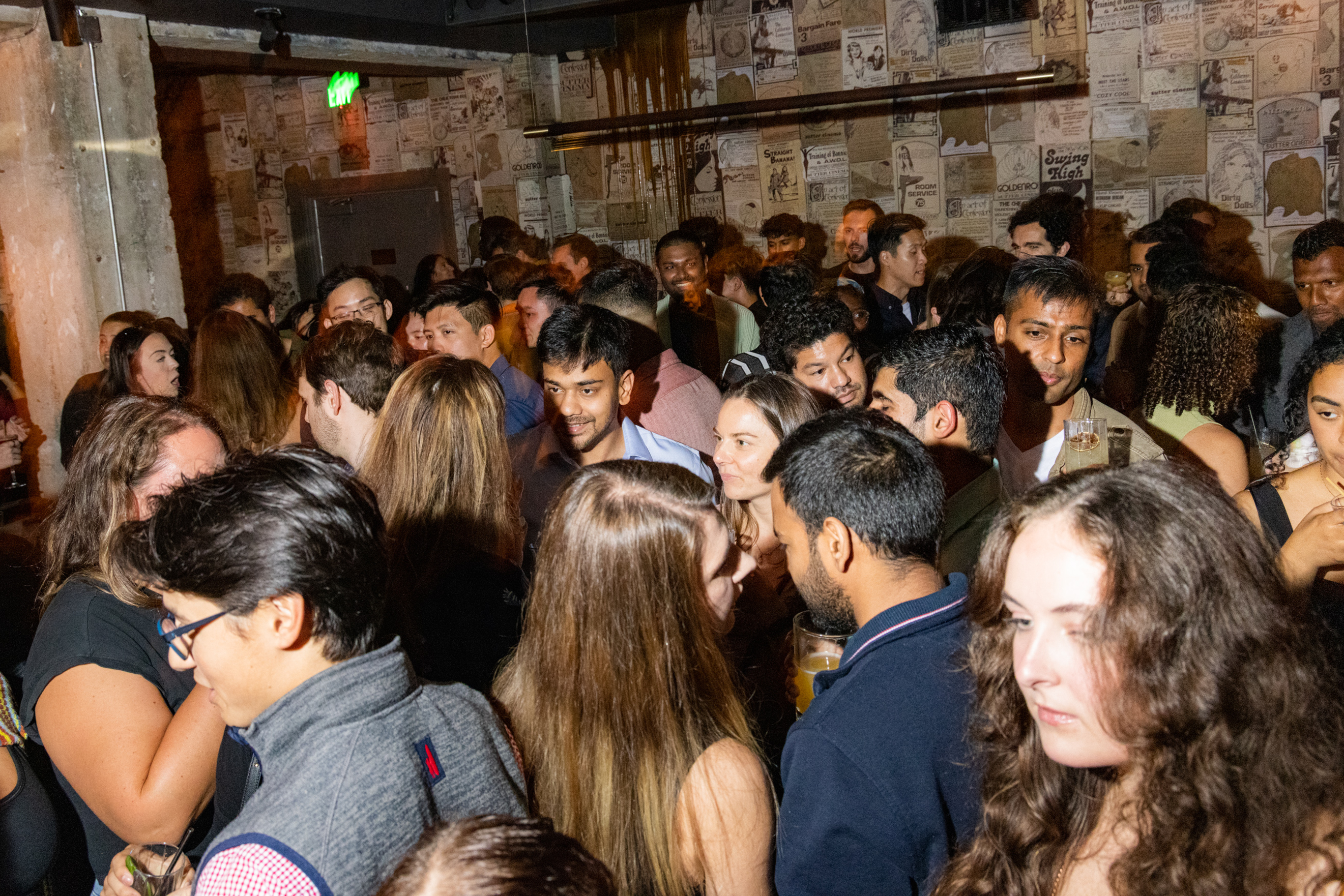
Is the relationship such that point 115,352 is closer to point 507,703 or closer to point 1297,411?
point 507,703

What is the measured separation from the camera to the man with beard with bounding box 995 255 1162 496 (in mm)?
2936

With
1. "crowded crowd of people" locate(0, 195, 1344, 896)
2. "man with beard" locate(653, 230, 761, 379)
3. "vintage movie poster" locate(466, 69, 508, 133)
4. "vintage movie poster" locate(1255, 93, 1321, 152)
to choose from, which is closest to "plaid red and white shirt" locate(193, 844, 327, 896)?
"crowded crowd of people" locate(0, 195, 1344, 896)

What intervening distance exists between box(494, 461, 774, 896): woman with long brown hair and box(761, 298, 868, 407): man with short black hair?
159cm

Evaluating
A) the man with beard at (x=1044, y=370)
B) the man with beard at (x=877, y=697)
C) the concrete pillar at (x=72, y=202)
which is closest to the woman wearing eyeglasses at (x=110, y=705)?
the man with beard at (x=877, y=697)

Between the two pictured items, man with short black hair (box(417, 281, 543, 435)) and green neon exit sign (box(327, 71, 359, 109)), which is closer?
man with short black hair (box(417, 281, 543, 435))

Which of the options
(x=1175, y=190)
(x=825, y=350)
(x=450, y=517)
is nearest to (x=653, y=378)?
(x=825, y=350)

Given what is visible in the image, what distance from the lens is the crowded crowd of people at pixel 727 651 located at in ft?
3.34

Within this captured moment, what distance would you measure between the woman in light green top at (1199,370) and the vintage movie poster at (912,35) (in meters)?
3.50

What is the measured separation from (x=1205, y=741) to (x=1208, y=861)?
120 mm

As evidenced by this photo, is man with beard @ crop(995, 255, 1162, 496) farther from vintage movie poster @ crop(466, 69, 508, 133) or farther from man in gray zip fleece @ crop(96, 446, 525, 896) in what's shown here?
vintage movie poster @ crop(466, 69, 508, 133)

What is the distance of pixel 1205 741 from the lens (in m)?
1.01

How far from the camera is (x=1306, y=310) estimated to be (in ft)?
12.2

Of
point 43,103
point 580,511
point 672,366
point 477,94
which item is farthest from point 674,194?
point 580,511

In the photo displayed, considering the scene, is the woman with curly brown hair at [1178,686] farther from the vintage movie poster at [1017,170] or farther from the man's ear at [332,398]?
the vintage movie poster at [1017,170]
